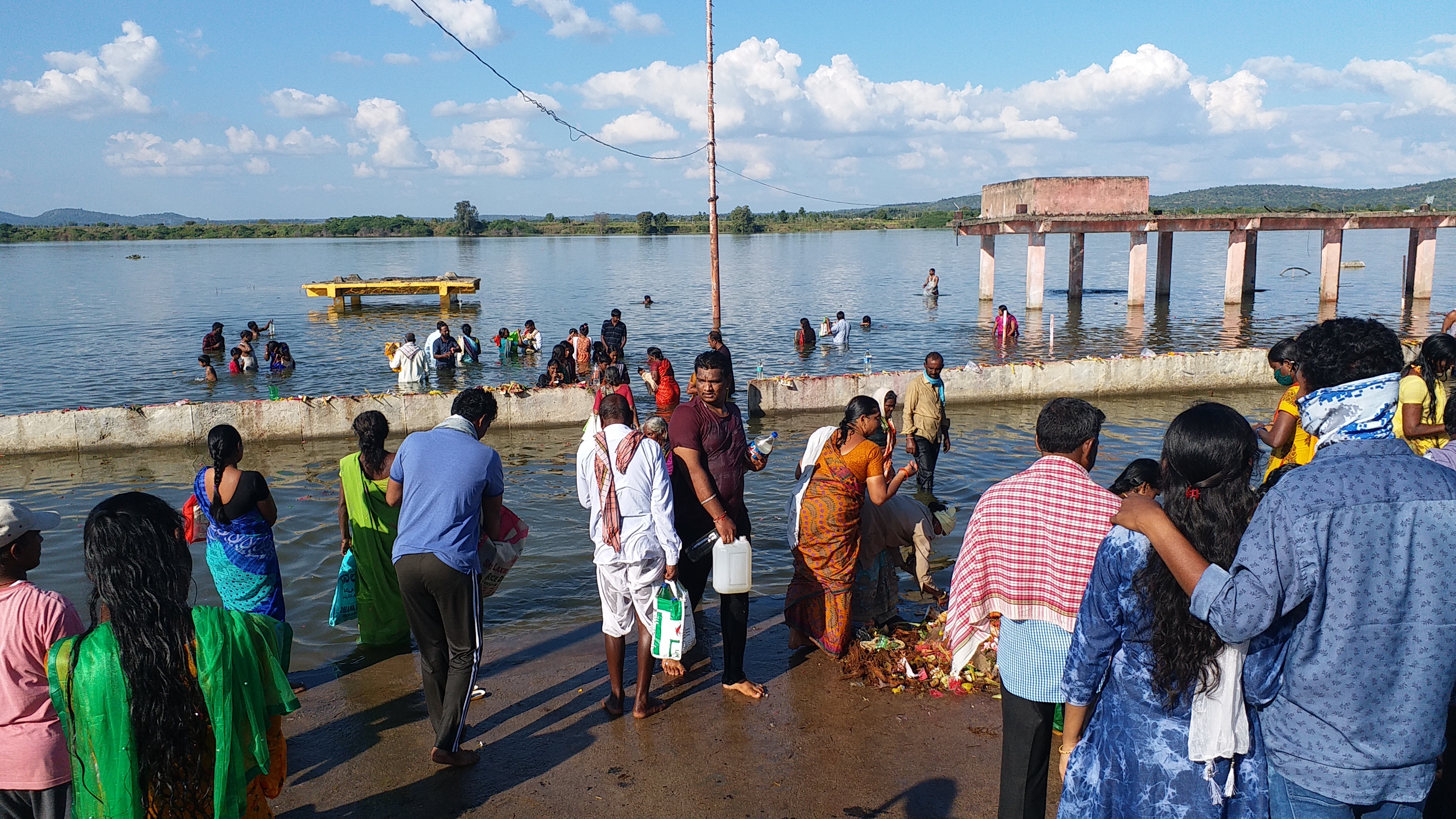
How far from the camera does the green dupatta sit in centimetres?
249

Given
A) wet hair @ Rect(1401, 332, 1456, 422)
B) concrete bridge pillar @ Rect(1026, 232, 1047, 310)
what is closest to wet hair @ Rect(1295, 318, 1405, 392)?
wet hair @ Rect(1401, 332, 1456, 422)

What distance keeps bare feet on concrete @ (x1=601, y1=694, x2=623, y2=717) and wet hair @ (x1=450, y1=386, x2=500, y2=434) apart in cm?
160

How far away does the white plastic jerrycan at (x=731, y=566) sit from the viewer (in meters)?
4.91

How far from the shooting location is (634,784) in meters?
4.28

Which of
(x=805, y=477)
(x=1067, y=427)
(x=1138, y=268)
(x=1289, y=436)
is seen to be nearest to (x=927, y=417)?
(x=805, y=477)

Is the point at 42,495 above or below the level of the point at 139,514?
below

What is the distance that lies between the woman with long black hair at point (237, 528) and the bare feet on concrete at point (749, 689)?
7.96 ft

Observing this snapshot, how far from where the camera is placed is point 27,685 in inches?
107

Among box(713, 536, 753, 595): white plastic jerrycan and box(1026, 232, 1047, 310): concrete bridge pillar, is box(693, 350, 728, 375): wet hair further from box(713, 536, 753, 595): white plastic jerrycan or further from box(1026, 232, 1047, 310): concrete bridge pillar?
box(1026, 232, 1047, 310): concrete bridge pillar

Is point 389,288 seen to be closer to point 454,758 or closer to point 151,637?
point 454,758

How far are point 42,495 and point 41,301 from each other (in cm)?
3662

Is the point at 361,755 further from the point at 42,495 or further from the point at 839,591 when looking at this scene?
the point at 42,495

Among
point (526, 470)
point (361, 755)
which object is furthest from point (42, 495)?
point (361, 755)

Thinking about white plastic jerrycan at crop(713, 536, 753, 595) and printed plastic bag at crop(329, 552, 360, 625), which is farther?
printed plastic bag at crop(329, 552, 360, 625)
